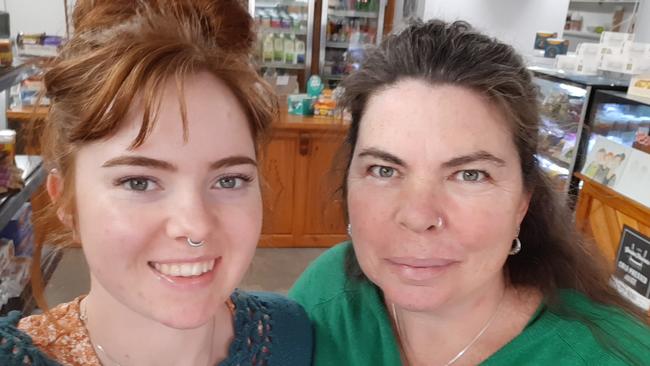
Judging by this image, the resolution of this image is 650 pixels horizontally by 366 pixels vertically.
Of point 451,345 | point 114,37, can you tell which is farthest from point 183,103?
point 451,345

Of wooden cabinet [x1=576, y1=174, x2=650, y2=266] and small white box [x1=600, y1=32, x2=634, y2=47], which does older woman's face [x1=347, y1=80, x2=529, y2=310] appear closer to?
wooden cabinet [x1=576, y1=174, x2=650, y2=266]

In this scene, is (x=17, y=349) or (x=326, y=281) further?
(x=326, y=281)

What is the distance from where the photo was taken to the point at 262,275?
11.8ft

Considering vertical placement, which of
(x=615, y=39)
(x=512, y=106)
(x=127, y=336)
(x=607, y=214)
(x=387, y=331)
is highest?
(x=615, y=39)

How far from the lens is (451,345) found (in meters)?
1.25

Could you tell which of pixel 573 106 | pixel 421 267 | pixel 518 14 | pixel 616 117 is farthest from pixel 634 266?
pixel 518 14

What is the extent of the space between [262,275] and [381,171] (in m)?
2.60

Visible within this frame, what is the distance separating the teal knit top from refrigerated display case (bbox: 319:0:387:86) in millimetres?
4471

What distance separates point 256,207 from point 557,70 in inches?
118

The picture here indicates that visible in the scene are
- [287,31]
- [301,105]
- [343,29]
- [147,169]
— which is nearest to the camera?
[147,169]

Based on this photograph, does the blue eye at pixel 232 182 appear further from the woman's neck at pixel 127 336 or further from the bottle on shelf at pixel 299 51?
the bottle on shelf at pixel 299 51

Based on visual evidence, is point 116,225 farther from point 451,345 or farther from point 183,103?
point 451,345

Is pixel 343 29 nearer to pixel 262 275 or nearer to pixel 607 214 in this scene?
pixel 262 275

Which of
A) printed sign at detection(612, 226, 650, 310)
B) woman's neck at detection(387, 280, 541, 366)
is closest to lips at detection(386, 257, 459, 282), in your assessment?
woman's neck at detection(387, 280, 541, 366)
